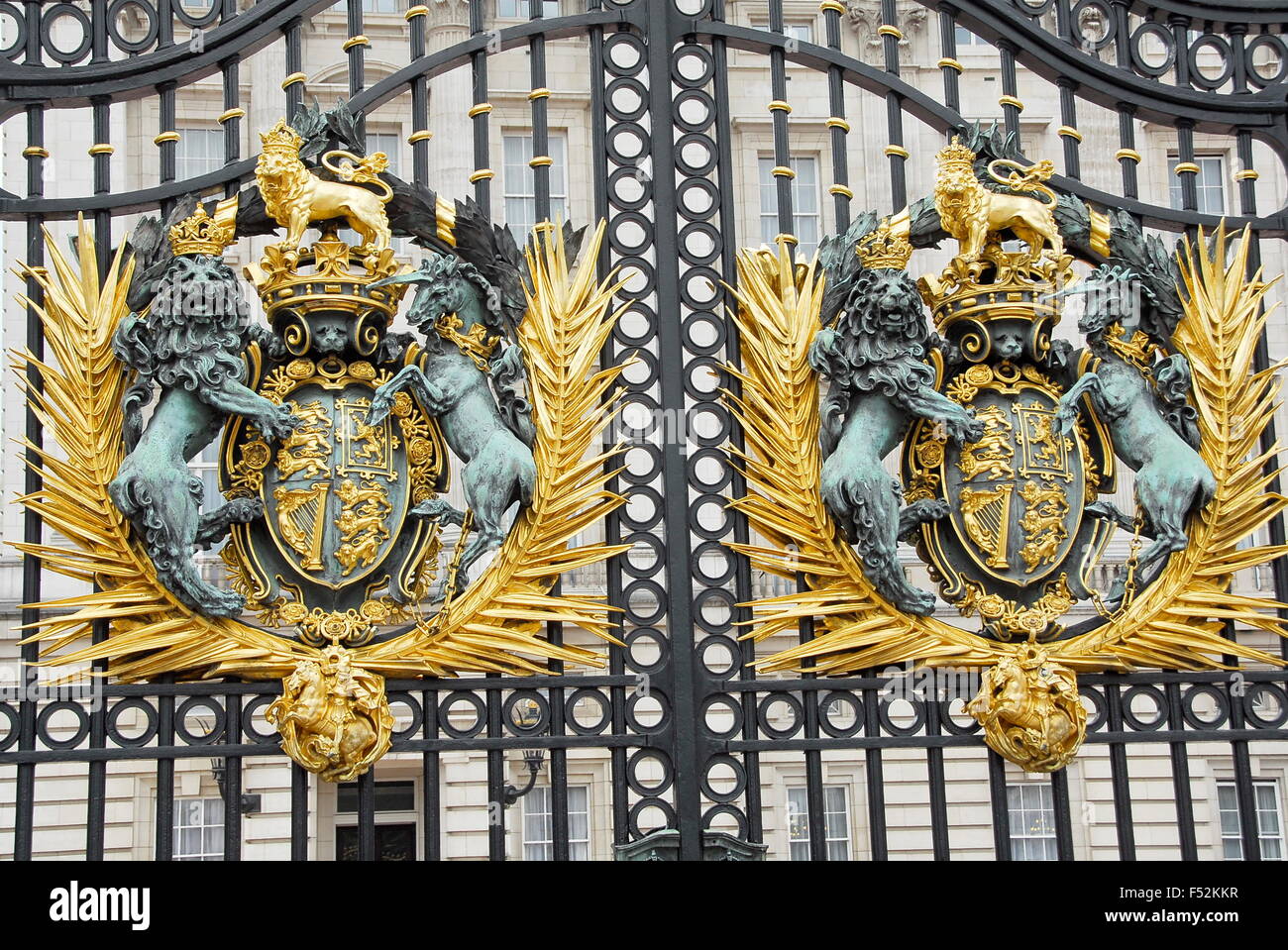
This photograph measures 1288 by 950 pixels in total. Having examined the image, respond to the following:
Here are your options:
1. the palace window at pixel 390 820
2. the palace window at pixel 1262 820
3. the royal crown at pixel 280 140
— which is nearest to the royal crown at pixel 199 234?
the royal crown at pixel 280 140

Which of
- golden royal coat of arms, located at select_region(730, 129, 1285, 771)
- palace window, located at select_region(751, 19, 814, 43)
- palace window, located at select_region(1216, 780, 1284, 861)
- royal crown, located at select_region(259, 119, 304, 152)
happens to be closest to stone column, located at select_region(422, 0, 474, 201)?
palace window, located at select_region(751, 19, 814, 43)

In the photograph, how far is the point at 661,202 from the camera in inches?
319

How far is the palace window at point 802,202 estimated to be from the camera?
1680 cm

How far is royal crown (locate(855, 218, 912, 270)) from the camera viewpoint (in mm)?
8078

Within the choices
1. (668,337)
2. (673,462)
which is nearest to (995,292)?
(668,337)

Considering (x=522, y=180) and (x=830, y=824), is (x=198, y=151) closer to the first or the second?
(x=522, y=180)

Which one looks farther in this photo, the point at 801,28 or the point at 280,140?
the point at 801,28

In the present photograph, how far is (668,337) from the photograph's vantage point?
7984 mm

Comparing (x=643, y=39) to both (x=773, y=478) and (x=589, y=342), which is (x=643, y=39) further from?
(x=773, y=478)

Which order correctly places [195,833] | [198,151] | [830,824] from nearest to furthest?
1. [195,833]
2. [198,151]
3. [830,824]

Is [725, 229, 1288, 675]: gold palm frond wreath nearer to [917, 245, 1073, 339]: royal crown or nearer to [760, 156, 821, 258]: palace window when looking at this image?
Result: [917, 245, 1073, 339]: royal crown

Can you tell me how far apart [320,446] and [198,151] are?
10.00 meters
